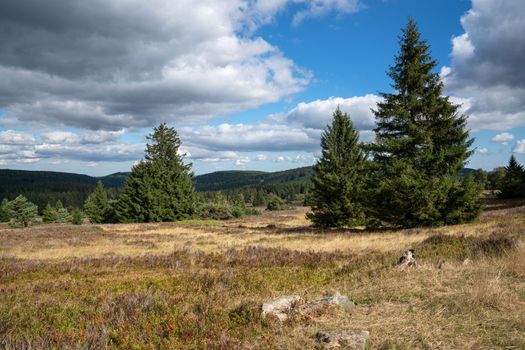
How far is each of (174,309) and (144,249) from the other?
13.3 m

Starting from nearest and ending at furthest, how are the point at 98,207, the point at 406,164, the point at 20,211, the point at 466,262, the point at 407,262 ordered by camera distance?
the point at 466,262 → the point at 407,262 → the point at 406,164 → the point at 20,211 → the point at 98,207

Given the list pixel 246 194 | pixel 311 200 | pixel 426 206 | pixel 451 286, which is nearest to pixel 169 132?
pixel 311 200

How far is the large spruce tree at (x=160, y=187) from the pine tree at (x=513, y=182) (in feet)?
150

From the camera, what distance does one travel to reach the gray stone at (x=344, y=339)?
427cm

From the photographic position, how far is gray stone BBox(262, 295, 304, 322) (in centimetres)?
552

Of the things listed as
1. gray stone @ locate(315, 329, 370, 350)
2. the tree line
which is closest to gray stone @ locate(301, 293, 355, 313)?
gray stone @ locate(315, 329, 370, 350)

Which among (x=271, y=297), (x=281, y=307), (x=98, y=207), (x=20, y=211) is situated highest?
(x=281, y=307)

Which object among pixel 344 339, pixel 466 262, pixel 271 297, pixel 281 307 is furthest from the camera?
pixel 466 262

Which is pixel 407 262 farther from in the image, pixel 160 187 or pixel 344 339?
pixel 160 187

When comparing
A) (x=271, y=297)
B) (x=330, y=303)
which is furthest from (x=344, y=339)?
(x=271, y=297)

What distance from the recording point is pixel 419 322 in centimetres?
505

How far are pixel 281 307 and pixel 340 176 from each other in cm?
2163

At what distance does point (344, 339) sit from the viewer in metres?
4.36

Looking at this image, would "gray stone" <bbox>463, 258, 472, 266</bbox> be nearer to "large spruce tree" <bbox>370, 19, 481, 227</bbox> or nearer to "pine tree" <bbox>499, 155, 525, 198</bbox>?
"large spruce tree" <bbox>370, 19, 481, 227</bbox>
